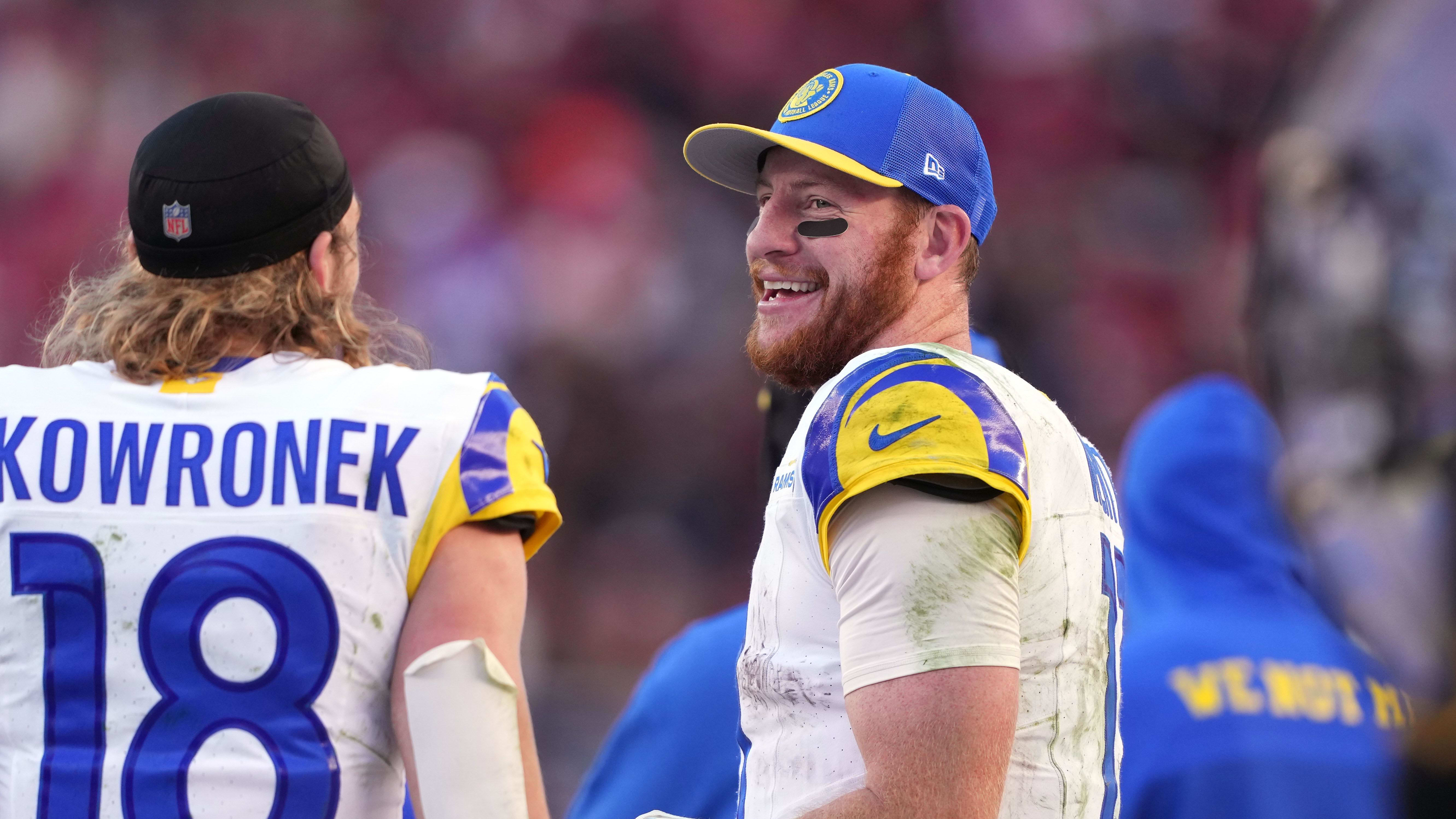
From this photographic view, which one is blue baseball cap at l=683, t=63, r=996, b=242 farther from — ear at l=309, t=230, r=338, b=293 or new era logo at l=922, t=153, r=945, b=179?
ear at l=309, t=230, r=338, b=293

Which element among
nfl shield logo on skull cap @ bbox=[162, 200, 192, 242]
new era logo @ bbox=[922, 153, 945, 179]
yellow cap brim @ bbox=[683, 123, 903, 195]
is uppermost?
yellow cap brim @ bbox=[683, 123, 903, 195]

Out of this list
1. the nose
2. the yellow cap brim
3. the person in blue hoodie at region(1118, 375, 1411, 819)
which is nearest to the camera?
the yellow cap brim

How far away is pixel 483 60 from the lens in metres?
8.66

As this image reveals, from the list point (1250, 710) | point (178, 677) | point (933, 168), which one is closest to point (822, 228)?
point (933, 168)

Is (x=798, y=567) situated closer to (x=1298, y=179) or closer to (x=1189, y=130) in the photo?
(x=1298, y=179)

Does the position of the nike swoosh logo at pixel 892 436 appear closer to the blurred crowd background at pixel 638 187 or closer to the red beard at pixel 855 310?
the red beard at pixel 855 310

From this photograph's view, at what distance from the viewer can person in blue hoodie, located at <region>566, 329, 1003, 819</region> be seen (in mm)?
2623

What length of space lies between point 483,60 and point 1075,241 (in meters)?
3.80

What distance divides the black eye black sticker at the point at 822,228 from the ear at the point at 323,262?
676 mm

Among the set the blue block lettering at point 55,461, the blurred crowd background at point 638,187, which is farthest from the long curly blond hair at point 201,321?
the blurred crowd background at point 638,187

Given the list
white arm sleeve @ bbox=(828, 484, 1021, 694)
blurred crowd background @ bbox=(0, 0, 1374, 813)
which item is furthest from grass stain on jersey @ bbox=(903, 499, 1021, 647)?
blurred crowd background @ bbox=(0, 0, 1374, 813)

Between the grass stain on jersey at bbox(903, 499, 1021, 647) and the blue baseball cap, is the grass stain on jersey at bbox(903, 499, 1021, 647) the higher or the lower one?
the lower one

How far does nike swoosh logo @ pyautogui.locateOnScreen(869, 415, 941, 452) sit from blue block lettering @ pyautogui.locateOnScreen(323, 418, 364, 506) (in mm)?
681

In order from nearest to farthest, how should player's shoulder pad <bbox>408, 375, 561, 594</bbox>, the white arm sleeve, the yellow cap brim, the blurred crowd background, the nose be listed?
1. the white arm sleeve
2. player's shoulder pad <bbox>408, 375, 561, 594</bbox>
3. the yellow cap brim
4. the nose
5. the blurred crowd background
